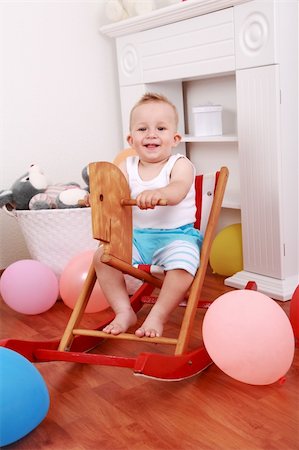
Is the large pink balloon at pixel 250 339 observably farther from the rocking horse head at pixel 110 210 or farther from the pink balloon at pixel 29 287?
the pink balloon at pixel 29 287

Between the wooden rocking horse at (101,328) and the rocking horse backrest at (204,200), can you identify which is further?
the rocking horse backrest at (204,200)

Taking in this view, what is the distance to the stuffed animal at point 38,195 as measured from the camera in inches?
84.0

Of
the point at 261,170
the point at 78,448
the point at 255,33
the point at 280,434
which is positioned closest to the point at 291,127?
the point at 261,170

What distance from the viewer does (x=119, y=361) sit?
135 centimetres

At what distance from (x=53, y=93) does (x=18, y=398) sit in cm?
175

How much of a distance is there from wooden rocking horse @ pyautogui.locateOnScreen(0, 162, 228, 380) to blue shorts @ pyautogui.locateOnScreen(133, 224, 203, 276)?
39mm

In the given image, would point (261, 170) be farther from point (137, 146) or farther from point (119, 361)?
point (119, 361)

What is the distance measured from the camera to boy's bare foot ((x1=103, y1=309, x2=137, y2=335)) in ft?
4.96

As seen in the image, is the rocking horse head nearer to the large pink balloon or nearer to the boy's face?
the boy's face

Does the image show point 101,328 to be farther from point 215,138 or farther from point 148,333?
point 215,138

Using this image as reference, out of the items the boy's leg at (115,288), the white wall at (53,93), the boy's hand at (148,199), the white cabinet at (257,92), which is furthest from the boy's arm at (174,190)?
the white wall at (53,93)

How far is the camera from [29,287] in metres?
1.93

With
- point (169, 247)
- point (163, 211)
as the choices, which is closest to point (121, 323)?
point (169, 247)

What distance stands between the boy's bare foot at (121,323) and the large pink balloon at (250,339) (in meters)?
0.27
